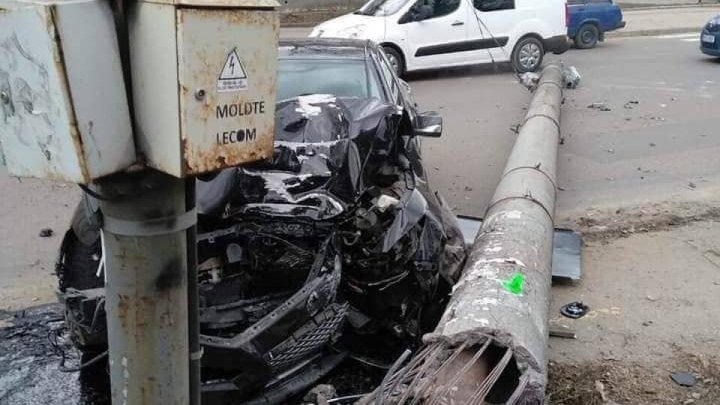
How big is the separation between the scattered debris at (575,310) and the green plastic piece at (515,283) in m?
1.21

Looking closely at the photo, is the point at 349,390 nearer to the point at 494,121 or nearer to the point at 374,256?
the point at 374,256

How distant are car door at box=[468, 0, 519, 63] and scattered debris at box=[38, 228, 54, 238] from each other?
9633mm

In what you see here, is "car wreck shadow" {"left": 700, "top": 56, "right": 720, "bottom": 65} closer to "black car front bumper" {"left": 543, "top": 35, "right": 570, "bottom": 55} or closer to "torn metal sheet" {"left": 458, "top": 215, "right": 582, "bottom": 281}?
"black car front bumper" {"left": 543, "top": 35, "right": 570, "bottom": 55}

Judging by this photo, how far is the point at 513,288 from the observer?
365 centimetres

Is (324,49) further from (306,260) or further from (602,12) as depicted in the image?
(602,12)

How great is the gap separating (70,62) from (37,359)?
3345 millimetres

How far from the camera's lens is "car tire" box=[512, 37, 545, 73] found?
14625 mm

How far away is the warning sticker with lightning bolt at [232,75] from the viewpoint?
1.61m

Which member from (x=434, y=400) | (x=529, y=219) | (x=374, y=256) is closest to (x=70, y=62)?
(x=434, y=400)

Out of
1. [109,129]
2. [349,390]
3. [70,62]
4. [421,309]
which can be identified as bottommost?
[349,390]

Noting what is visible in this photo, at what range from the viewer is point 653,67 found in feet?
50.6

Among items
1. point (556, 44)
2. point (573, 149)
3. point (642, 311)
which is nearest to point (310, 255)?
point (642, 311)

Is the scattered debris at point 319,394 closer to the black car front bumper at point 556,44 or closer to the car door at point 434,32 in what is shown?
the car door at point 434,32

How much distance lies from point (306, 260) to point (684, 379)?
2216mm
